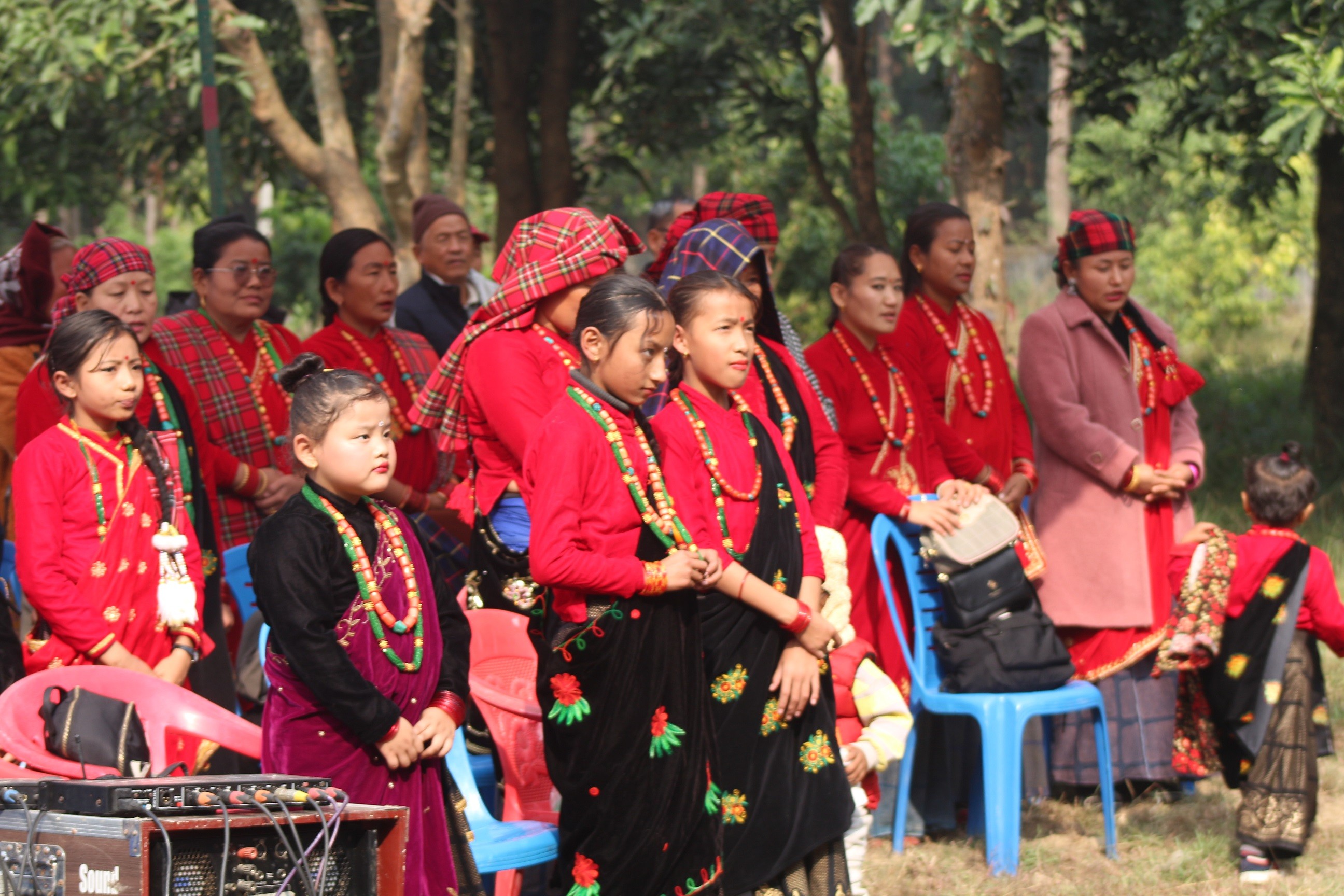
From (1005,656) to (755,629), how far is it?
1410mm

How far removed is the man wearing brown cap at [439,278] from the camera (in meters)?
5.83

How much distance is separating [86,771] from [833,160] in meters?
10.4

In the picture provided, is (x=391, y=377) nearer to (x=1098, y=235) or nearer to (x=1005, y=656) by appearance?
(x=1005, y=656)

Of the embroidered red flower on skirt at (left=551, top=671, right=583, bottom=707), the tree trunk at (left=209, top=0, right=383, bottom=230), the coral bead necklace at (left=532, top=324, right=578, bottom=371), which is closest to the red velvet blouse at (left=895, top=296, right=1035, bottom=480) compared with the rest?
the coral bead necklace at (left=532, top=324, right=578, bottom=371)

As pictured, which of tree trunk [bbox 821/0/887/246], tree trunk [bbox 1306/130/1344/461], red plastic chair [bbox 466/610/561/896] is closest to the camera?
red plastic chair [bbox 466/610/561/896]

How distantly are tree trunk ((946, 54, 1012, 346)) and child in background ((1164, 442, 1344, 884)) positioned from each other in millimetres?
3809

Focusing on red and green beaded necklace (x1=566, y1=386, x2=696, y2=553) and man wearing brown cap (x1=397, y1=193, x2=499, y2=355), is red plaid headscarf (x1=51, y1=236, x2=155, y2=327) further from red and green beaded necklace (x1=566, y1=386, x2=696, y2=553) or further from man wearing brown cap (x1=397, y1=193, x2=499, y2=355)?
red and green beaded necklace (x1=566, y1=386, x2=696, y2=553)

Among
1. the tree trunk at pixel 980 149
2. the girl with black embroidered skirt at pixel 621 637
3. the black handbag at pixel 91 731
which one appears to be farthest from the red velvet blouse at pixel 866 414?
the tree trunk at pixel 980 149

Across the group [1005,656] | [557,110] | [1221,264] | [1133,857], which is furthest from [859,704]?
[1221,264]

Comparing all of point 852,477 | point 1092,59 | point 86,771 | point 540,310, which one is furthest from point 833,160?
point 86,771

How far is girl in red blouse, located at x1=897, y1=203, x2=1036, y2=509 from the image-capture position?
5164mm

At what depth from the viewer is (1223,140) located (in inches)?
704

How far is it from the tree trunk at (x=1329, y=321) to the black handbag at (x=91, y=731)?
7737 millimetres

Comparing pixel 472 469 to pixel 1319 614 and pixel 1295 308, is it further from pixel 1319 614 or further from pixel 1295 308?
pixel 1295 308
